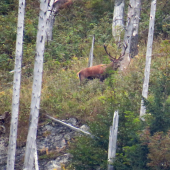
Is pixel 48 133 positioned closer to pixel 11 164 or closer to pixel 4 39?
pixel 11 164

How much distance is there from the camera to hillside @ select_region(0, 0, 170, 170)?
8.84 m

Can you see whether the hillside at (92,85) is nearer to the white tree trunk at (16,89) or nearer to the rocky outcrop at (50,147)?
the rocky outcrop at (50,147)

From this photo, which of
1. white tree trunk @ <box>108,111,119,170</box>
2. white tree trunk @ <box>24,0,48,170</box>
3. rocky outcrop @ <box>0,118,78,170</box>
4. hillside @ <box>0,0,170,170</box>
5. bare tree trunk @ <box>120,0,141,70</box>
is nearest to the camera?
hillside @ <box>0,0,170,170</box>

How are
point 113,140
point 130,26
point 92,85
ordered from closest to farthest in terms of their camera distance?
1. point 113,140
2. point 92,85
3. point 130,26

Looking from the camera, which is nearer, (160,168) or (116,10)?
(160,168)

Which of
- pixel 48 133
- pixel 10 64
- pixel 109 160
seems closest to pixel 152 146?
pixel 109 160

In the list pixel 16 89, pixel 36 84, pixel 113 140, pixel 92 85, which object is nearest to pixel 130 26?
pixel 92 85

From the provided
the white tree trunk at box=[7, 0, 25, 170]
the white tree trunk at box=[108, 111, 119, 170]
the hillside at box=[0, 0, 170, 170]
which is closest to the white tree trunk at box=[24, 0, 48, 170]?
the white tree trunk at box=[7, 0, 25, 170]

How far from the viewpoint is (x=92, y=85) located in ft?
48.3

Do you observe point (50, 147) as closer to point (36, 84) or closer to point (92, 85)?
point (36, 84)

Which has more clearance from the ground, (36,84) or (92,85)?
(36,84)

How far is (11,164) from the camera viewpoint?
11.3 metres

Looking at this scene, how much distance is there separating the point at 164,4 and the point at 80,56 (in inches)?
227

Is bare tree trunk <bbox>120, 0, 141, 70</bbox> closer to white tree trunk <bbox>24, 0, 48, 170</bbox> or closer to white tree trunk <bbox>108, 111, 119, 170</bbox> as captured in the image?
white tree trunk <bbox>24, 0, 48, 170</bbox>
